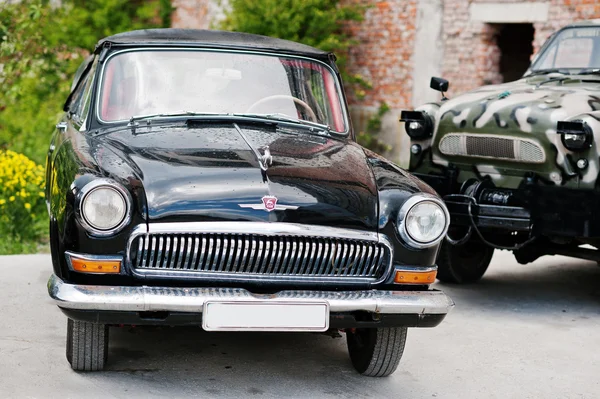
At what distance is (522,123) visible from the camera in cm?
662

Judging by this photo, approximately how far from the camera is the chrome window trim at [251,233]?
4.23 m

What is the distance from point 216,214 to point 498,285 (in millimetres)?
3879

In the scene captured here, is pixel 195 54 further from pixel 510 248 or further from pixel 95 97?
pixel 510 248

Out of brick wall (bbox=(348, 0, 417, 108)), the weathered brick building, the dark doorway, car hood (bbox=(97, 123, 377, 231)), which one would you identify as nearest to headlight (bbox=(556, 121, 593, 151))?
car hood (bbox=(97, 123, 377, 231))

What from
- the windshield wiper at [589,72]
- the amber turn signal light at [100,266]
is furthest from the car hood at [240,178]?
the windshield wiper at [589,72]

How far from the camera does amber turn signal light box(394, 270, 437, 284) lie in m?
4.53

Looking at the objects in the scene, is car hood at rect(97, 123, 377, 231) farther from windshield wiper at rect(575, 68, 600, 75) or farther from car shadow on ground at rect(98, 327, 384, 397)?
windshield wiper at rect(575, 68, 600, 75)

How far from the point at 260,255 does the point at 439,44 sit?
920cm

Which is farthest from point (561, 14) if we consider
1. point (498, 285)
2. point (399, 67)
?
point (498, 285)

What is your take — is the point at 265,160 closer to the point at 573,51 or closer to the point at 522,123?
the point at 522,123

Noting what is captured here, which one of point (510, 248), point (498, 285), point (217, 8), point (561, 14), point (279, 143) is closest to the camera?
point (279, 143)

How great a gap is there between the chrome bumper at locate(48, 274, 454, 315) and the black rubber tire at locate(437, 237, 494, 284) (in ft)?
9.57

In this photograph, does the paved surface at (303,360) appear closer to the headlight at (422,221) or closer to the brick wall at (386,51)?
the headlight at (422,221)

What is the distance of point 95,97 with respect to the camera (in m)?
5.37
